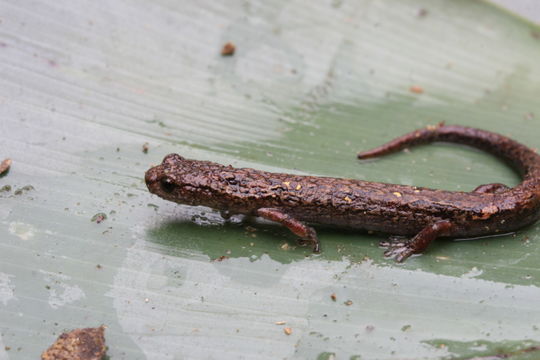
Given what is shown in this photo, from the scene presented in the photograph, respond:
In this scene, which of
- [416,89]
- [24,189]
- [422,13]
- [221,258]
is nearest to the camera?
[221,258]

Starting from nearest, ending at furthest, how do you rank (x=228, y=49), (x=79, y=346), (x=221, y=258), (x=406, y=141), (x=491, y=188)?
1. (x=79, y=346)
2. (x=221, y=258)
3. (x=491, y=188)
4. (x=406, y=141)
5. (x=228, y=49)

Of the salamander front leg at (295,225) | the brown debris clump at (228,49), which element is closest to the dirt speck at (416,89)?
the brown debris clump at (228,49)

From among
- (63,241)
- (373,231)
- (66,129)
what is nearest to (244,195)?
(373,231)

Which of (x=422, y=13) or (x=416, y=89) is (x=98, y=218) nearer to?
(x=416, y=89)

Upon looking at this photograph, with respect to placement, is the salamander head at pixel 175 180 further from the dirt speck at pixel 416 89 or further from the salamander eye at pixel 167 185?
the dirt speck at pixel 416 89

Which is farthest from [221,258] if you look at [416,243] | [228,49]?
[228,49]
